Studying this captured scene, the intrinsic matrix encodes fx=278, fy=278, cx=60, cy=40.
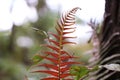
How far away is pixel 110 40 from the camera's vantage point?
33.8 inches

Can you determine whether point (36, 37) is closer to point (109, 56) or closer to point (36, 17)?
point (36, 17)

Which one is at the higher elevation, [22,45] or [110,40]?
[110,40]

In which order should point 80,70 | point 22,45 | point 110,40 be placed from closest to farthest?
1. point 80,70
2. point 110,40
3. point 22,45

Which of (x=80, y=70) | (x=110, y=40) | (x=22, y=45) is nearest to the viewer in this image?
(x=80, y=70)

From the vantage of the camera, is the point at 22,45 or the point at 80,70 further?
the point at 22,45

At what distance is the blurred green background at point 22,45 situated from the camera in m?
3.51

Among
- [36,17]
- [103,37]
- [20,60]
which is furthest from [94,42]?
[36,17]

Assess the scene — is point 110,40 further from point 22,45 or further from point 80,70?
point 22,45

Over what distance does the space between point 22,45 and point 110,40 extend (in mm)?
3600

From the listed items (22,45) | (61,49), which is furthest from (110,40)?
(22,45)

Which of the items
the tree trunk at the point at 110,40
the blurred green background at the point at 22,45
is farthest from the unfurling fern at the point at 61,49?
the blurred green background at the point at 22,45

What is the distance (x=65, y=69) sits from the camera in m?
0.62

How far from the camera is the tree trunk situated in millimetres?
802

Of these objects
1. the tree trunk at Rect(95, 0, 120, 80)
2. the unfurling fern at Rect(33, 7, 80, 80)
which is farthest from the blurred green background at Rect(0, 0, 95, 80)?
the unfurling fern at Rect(33, 7, 80, 80)
